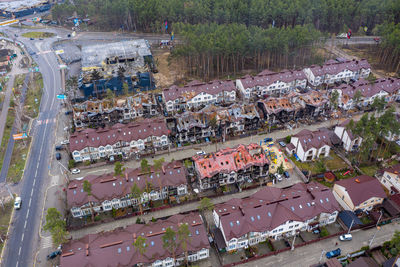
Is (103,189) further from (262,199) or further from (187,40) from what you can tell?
(187,40)

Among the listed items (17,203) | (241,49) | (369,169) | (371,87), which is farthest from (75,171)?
(371,87)

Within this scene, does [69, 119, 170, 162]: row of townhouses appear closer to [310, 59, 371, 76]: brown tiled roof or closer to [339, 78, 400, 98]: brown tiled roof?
[339, 78, 400, 98]: brown tiled roof

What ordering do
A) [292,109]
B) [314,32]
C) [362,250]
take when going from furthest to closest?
[314,32] < [292,109] < [362,250]

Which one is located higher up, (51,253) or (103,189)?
(103,189)

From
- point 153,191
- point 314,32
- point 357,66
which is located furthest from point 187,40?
point 153,191

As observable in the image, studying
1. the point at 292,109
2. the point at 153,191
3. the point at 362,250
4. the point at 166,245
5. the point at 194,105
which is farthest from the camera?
the point at 194,105

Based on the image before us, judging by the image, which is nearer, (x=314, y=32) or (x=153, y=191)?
(x=153, y=191)
